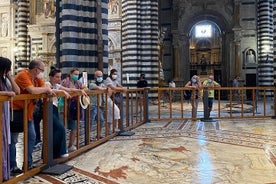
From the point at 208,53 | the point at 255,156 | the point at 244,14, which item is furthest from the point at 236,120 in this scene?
the point at 208,53

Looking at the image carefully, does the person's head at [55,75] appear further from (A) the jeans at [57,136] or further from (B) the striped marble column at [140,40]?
(B) the striped marble column at [140,40]

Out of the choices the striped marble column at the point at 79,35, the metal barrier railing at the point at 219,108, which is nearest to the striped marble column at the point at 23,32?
the metal barrier railing at the point at 219,108

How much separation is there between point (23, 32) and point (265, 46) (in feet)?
56.2

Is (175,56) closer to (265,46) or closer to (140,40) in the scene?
(265,46)

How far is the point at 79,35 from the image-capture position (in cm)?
1100

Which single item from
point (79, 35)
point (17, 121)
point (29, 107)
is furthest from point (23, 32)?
point (17, 121)

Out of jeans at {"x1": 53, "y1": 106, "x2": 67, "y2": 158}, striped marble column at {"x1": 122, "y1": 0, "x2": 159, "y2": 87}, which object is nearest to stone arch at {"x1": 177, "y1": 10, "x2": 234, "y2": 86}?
striped marble column at {"x1": 122, "y1": 0, "x2": 159, "y2": 87}

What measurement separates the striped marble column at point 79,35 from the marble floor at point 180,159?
3684 mm

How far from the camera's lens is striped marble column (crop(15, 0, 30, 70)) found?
2389 cm

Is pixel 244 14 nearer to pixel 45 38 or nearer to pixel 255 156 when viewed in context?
pixel 45 38

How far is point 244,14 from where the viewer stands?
24.1m

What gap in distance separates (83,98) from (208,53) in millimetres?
32018

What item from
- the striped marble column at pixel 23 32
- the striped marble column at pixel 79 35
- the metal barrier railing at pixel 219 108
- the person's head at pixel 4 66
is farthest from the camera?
the striped marble column at pixel 23 32

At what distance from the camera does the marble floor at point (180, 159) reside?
437cm
